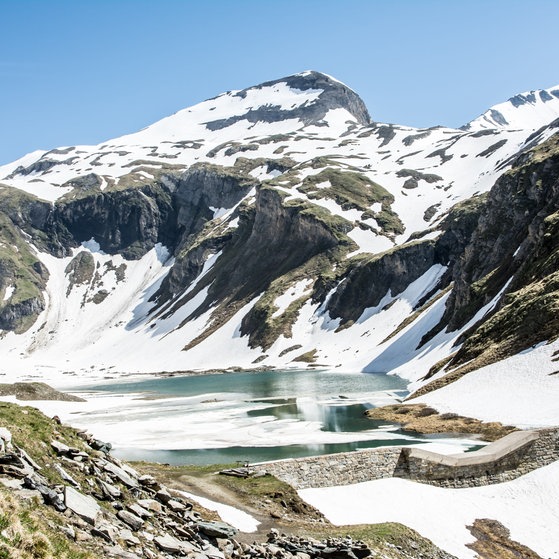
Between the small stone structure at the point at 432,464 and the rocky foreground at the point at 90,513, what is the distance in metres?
9.33

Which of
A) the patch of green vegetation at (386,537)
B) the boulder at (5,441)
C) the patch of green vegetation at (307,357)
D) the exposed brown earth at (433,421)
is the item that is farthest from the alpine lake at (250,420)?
the patch of green vegetation at (307,357)

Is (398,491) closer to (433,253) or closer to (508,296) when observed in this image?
(508,296)

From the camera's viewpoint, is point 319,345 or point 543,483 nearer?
point 543,483

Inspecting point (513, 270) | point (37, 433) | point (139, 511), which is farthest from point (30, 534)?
point (513, 270)

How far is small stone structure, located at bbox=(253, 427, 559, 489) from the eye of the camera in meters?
34.2

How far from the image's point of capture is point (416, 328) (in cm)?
11619

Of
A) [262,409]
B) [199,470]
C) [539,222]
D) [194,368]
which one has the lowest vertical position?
[194,368]

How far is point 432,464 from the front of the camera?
35031 millimetres

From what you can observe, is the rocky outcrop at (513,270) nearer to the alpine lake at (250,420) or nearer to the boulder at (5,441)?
the alpine lake at (250,420)

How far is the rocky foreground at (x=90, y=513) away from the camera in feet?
41.9

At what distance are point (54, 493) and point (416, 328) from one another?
10619cm

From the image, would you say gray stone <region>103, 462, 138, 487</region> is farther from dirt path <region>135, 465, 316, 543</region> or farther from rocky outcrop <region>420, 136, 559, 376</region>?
rocky outcrop <region>420, 136, 559, 376</region>

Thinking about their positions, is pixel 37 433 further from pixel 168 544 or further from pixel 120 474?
pixel 168 544

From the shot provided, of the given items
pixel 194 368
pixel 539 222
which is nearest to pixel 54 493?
pixel 539 222
